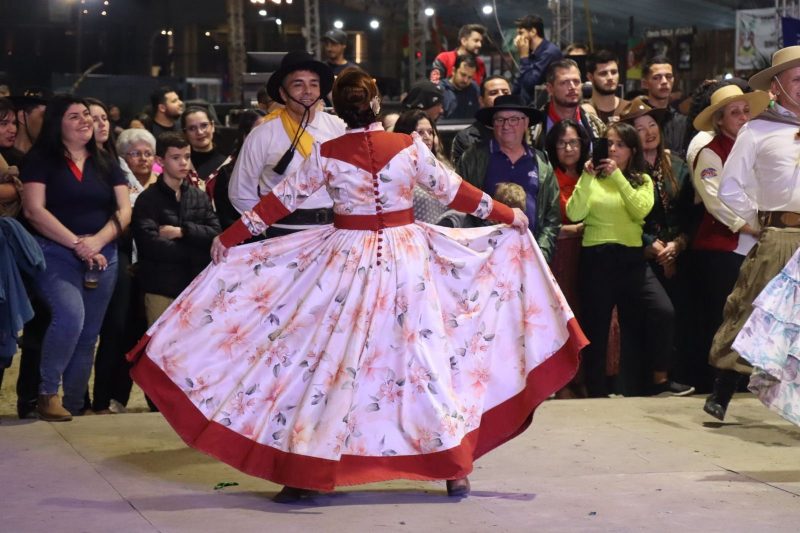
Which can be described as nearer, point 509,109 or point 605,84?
point 509,109

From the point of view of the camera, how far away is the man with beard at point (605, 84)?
991 cm

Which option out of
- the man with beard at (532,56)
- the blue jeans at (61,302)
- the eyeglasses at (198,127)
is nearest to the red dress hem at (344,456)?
the blue jeans at (61,302)

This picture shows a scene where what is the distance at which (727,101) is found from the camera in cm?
848

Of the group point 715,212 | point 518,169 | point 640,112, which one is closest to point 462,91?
point 640,112

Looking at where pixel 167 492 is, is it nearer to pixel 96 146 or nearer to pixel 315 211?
pixel 315 211

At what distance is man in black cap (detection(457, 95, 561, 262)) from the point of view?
27.3ft

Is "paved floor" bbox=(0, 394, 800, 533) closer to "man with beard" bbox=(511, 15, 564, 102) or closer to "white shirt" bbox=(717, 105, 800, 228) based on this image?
"white shirt" bbox=(717, 105, 800, 228)

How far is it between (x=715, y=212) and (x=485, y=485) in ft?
9.55

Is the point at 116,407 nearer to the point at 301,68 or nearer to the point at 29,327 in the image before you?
the point at 29,327

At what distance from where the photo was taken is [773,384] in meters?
6.54

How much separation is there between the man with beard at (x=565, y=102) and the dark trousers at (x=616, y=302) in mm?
882

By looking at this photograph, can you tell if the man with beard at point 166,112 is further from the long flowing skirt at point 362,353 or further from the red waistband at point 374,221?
the red waistband at point 374,221

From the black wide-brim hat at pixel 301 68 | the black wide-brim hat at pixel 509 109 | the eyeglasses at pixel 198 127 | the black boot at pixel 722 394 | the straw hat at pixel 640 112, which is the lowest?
the black boot at pixel 722 394

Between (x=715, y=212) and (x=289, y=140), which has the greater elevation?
(x=289, y=140)
